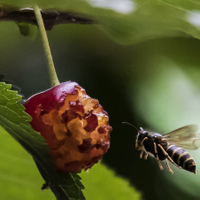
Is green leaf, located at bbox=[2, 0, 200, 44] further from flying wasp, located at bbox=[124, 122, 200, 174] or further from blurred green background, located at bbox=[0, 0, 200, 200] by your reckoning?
flying wasp, located at bbox=[124, 122, 200, 174]

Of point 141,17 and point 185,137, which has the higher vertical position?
point 141,17

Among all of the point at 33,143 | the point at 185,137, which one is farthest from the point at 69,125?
the point at 185,137

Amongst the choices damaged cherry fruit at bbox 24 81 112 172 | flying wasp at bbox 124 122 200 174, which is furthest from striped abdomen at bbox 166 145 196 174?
damaged cherry fruit at bbox 24 81 112 172

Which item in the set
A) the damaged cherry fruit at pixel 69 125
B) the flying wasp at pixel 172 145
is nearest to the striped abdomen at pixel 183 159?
the flying wasp at pixel 172 145

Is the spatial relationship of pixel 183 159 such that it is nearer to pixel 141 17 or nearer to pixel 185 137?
pixel 185 137

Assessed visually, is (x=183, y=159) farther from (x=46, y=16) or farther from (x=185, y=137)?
(x=46, y=16)
